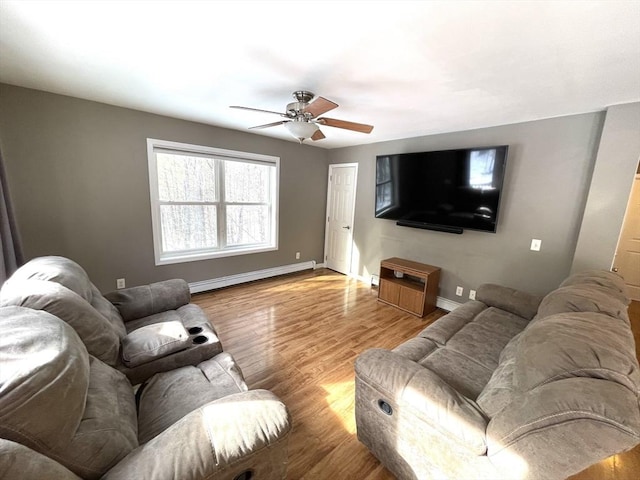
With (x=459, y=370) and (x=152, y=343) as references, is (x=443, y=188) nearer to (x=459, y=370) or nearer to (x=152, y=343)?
(x=459, y=370)

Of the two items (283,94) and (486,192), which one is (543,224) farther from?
(283,94)

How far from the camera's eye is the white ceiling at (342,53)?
1224mm

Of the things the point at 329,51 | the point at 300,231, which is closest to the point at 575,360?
the point at 329,51

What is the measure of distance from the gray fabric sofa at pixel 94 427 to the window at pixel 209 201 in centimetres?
255

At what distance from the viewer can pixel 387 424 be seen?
4.33 ft

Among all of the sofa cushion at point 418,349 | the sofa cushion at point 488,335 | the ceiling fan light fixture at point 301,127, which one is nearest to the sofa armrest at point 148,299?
the ceiling fan light fixture at point 301,127

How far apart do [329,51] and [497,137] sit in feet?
7.72

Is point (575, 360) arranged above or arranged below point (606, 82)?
below

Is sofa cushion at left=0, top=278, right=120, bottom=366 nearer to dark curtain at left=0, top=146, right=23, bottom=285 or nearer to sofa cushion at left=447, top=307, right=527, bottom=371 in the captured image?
dark curtain at left=0, top=146, right=23, bottom=285

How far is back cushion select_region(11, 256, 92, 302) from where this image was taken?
4.65 ft

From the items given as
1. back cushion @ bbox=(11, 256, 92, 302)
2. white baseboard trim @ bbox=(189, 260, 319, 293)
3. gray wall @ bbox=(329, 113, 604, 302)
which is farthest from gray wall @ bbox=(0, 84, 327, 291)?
gray wall @ bbox=(329, 113, 604, 302)

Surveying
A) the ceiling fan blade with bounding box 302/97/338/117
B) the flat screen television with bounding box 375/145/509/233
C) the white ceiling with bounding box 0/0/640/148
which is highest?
the white ceiling with bounding box 0/0/640/148

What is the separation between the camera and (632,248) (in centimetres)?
391

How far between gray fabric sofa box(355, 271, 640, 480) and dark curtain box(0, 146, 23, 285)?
294cm
